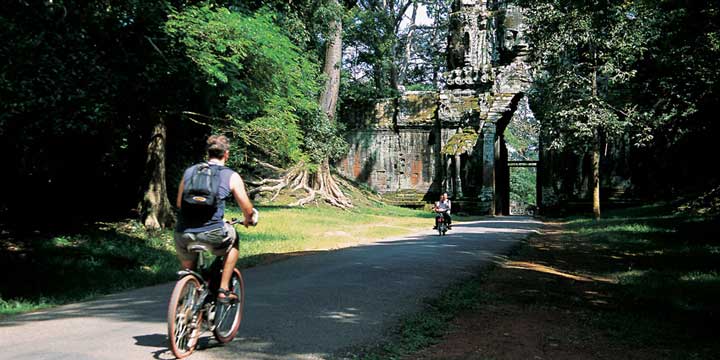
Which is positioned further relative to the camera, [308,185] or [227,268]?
[308,185]

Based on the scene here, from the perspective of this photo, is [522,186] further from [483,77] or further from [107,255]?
[107,255]

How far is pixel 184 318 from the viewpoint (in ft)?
16.9

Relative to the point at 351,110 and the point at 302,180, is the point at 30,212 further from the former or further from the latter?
the point at 351,110

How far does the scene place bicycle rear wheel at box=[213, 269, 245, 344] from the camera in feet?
18.3

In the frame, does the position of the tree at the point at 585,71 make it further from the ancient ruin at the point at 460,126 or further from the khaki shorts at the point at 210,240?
the khaki shorts at the point at 210,240

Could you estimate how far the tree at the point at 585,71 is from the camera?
2789 centimetres

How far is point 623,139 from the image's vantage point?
3269 cm

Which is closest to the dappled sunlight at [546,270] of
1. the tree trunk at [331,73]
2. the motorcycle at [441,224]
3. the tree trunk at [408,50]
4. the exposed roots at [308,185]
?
the motorcycle at [441,224]

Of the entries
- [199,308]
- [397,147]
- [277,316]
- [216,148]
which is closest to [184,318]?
[199,308]

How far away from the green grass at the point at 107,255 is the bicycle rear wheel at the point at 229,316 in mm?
4270

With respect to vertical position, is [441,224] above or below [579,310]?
above

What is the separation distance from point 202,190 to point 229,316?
135 centimetres

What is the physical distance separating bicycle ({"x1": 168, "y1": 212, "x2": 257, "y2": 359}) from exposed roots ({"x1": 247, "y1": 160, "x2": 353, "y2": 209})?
958 inches

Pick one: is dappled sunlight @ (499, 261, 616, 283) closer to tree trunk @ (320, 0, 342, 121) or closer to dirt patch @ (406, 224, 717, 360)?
dirt patch @ (406, 224, 717, 360)
